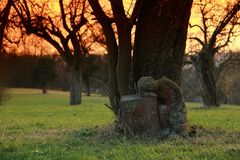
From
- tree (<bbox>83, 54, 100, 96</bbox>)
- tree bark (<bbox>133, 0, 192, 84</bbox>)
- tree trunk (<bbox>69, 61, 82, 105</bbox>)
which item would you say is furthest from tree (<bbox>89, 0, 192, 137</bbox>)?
tree (<bbox>83, 54, 100, 96</bbox>)

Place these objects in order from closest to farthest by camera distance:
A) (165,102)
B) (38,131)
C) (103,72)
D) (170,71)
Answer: (165,102)
(170,71)
(38,131)
(103,72)

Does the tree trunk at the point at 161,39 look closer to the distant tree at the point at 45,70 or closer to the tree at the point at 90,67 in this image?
the tree at the point at 90,67

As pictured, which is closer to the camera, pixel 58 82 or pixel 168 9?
pixel 168 9

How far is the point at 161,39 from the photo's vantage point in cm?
1172

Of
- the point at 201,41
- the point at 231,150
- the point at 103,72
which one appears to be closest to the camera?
the point at 231,150

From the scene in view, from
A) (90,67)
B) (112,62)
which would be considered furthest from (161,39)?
(90,67)

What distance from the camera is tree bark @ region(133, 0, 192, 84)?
1166 cm

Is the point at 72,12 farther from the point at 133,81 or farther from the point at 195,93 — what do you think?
the point at 195,93

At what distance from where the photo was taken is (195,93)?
7619 cm

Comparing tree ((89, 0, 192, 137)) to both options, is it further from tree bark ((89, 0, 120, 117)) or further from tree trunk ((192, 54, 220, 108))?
tree trunk ((192, 54, 220, 108))

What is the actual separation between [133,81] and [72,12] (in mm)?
25899

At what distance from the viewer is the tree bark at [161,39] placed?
1166cm

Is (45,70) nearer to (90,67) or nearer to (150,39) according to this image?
(90,67)

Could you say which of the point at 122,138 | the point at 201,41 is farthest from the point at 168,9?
the point at 201,41
